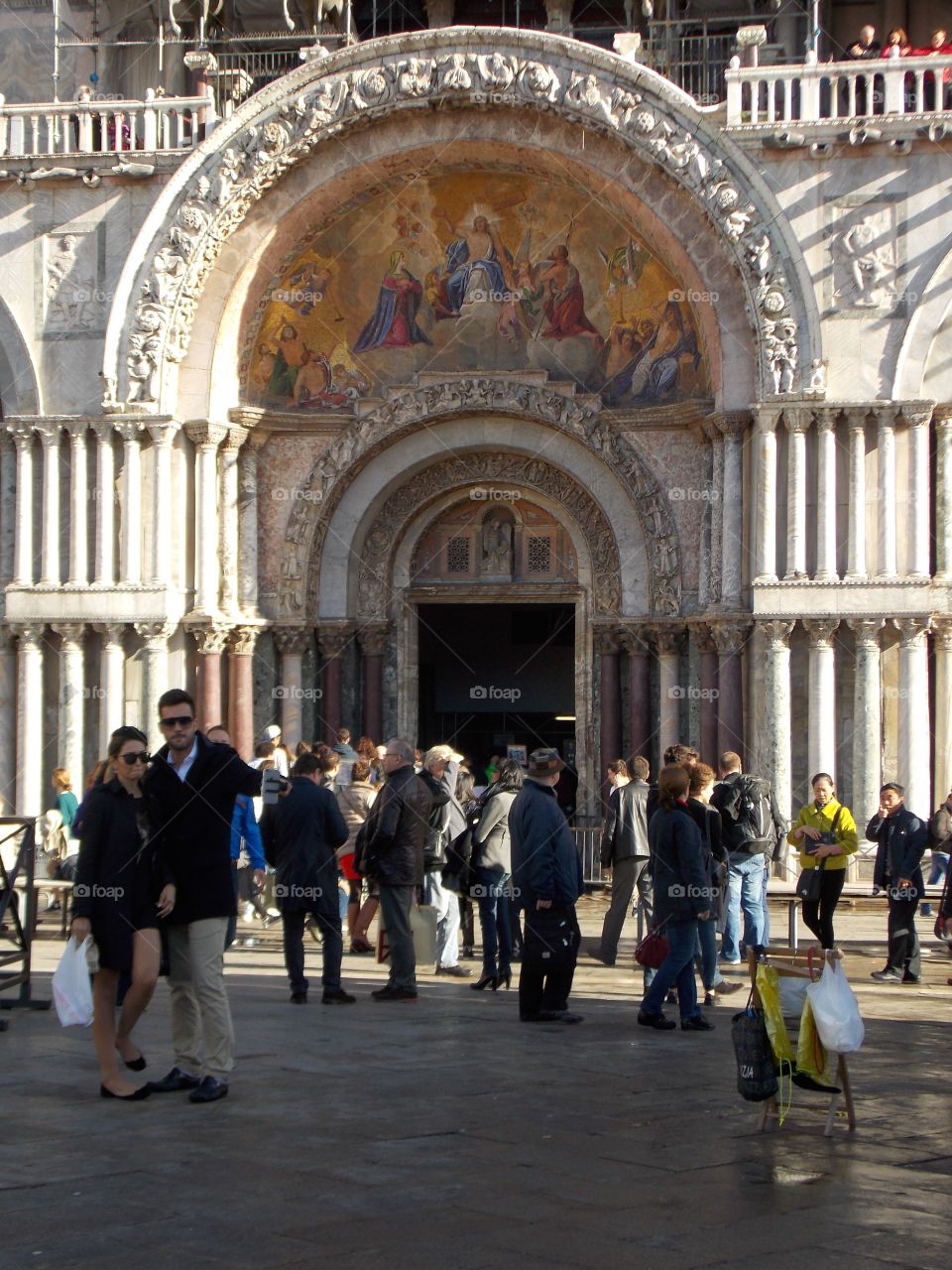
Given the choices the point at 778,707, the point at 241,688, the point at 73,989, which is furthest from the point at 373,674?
the point at 73,989

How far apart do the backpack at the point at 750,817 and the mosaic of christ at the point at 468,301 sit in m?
8.39

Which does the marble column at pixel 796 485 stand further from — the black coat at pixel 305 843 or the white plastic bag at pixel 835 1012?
the white plastic bag at pixel 835 1012

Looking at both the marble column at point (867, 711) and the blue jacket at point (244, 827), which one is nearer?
the blue jacket at point (244, 827)

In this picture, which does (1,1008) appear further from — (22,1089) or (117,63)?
(117,63)

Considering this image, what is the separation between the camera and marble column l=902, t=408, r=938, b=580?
20922mm

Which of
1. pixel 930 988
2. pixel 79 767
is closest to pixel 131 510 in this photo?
pixel 79 767

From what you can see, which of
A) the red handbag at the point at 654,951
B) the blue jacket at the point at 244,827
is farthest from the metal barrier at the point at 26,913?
the red handbag at the point at 654,951

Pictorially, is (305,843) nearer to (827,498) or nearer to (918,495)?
(827,498)

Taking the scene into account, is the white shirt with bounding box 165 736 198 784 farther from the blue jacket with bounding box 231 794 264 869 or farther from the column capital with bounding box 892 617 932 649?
the column capital with bounding box 892 617 932 649

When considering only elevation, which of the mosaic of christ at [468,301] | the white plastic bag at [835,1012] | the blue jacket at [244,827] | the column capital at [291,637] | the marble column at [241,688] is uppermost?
the mosaic of christ at [468,301]

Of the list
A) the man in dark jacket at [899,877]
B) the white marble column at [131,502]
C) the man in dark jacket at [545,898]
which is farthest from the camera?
the white marble column at [131,502]

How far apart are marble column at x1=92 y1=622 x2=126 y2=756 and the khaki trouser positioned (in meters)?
12.1

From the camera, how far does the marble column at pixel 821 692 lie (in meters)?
20.9

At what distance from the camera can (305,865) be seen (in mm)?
13883
